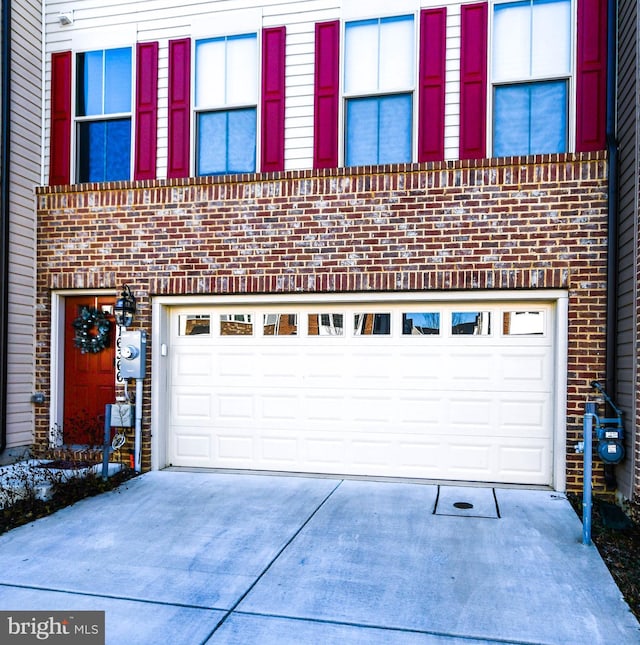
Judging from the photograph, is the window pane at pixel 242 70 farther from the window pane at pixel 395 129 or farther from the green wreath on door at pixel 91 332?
the green wreath on door at pixel 91 332

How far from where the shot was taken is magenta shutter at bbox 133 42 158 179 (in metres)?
6.99

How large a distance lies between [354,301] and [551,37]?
141 inches

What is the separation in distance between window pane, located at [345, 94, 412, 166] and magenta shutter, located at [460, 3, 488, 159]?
2.06ft

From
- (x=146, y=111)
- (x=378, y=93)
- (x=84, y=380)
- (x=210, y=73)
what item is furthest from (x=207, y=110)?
(x=84, y=380)

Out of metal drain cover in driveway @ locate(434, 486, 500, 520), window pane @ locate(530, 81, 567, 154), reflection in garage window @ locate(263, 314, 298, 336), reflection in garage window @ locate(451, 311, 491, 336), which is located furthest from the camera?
reflection in garage window @ locate(263, 314, 298, 336)

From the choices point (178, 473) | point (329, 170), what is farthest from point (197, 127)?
point (178, 473)

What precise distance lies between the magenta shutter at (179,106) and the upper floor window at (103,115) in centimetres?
→ 63

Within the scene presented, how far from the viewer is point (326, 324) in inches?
263

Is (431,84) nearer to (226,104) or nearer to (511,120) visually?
(511,120)

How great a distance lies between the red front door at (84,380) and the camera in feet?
23.6

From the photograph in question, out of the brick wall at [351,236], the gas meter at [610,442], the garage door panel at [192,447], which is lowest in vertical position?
the garage door panel at [192,447]

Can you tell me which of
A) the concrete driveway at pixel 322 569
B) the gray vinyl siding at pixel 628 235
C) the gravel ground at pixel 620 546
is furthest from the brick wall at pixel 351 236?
the concrete driveway at pixel 322 569

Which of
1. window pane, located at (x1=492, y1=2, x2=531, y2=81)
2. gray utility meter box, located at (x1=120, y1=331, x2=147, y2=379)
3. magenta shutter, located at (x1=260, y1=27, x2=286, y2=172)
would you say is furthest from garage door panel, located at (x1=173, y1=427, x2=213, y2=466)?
window pane, located at (x1=492, y1=2, x2=531, y2=81)

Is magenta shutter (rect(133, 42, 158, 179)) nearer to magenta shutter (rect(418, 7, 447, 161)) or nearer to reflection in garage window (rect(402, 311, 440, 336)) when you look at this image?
magenta shutter (rect(418, 7, 447, 161))
